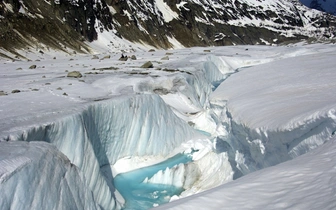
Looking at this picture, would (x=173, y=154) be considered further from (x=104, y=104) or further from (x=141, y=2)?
(x=141, y=2)

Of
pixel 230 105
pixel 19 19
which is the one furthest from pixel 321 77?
pixel 19 19

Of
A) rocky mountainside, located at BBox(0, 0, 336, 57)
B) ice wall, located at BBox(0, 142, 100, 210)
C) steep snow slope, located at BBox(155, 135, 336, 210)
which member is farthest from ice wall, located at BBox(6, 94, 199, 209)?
rocky mountainside, located at BBox(0, 0, 336, 57)

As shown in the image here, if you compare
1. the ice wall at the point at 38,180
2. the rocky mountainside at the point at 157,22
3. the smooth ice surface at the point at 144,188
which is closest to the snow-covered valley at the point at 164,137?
the ice wall at the point at 38,180

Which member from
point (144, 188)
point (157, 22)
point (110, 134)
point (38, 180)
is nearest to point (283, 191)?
point (38, 180)

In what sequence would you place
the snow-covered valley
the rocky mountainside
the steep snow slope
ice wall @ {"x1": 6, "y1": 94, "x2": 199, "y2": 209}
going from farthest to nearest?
the rocky mountainside → ice wall @ {"x1": 6, "y1": 94, "x2": 199, "y2": 209} → the snow-covered valley → the steep snow slope

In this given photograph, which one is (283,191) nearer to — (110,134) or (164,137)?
(110,134)

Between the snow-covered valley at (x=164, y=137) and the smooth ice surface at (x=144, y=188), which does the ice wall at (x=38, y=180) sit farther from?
the smooth ice surface at (x=144, y=188)

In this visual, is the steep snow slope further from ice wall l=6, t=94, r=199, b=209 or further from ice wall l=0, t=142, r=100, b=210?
ice wall l=6, t=94, r=199, b=209

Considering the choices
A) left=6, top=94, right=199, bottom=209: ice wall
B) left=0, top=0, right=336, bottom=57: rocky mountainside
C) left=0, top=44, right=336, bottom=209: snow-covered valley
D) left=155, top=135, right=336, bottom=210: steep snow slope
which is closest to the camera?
left=155, top=135, right=336, bottom=210: steep snow slope
